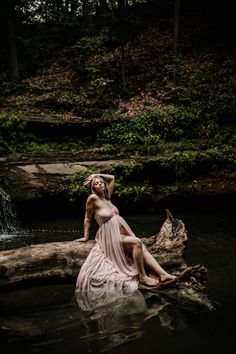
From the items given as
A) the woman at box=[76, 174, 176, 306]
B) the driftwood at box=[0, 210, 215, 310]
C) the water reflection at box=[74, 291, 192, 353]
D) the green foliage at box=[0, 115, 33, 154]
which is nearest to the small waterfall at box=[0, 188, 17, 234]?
the green foliage at box=[0, 115, 33, 154]

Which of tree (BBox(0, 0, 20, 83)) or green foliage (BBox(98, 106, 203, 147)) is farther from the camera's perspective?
tree (BBox(0, 0, 20, 83))

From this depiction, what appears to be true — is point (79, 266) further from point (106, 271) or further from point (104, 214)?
point (104, 214)

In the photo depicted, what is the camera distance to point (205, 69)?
20359 mm

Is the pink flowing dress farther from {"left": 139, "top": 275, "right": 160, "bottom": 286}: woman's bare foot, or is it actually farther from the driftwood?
the driftwood

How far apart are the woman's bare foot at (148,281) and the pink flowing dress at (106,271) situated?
10cm

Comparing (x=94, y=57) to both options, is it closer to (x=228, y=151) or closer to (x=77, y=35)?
(x=77, y=35)

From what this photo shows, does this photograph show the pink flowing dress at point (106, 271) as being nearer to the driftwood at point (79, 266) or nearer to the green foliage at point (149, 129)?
the driftwood at point (79, 266)

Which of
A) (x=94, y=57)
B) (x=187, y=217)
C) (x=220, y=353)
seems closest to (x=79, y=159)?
(x=187, y=217)

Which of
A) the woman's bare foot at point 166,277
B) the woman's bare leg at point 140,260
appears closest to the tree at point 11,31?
the woman's bare leg at point 140,260

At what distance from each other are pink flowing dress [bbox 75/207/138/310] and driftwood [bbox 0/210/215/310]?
310 millimetres

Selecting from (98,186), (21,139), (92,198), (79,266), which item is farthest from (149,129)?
(79,266)

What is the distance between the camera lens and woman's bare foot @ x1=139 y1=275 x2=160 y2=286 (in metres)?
5.49

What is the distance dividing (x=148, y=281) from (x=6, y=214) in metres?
7.41

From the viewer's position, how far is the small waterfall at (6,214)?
38.1ft
